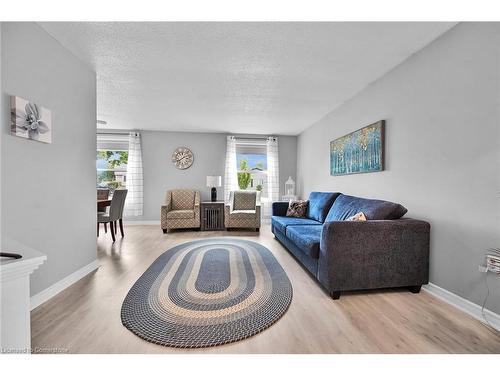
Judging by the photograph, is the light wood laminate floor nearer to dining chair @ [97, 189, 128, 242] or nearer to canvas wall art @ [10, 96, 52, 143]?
canvas wall art @ [10, 96, 52, 143]

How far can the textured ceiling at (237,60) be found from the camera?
1.83m

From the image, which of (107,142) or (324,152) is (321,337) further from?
(107,142)

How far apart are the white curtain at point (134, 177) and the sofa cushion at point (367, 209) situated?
433cm

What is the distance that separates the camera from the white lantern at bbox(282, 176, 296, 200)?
5177 millimetres

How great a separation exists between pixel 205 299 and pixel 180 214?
114 inches

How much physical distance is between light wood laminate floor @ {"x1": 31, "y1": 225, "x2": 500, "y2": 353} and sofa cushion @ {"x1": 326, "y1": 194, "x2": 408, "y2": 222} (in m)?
0.71

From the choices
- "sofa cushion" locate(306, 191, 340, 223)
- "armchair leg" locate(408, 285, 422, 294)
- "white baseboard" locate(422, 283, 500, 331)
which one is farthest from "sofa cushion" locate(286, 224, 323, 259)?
"white baseboard" locate(422, 283, 500, 331)

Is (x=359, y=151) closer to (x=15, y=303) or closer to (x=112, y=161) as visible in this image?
(x=15, y=303)

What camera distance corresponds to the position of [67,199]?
7.00 feet

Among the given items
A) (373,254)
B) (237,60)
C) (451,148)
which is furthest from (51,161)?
(451,148)

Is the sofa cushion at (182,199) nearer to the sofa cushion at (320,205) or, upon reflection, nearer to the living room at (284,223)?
the living room at (284,223)

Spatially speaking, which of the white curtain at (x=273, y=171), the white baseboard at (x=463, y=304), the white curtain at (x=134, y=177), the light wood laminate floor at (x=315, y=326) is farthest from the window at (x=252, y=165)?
the white baseboard at (x=463, y=304)
